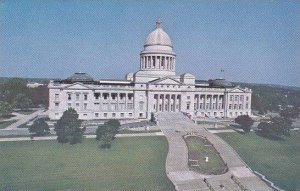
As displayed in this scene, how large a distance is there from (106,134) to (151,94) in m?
24.3

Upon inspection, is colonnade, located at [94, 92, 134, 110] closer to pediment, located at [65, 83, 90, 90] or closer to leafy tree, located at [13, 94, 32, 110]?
pediment, located at [65, 83, 90, 90]

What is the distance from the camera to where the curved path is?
104ft

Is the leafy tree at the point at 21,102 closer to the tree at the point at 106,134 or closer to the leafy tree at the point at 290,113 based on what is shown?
the tree at the point at 106,134

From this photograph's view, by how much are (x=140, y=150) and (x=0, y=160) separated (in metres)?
15.2

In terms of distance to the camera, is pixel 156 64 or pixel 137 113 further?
pixel 156 64

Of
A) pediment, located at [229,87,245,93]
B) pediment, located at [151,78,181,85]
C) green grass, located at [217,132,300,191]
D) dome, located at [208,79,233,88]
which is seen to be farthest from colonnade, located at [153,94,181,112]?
green grass, located at [217,132,300,191]

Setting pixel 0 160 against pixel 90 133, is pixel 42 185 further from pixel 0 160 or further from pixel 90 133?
pixel 90 133

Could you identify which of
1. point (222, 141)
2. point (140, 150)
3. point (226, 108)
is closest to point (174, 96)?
point (226, 108)

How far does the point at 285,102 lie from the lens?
8544 centimetres

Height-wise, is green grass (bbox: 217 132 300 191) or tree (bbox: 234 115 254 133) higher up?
tree (bbox: 234 115 254 133)

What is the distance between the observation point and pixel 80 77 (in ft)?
212

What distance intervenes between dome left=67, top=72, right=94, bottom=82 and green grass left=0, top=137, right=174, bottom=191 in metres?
24.1

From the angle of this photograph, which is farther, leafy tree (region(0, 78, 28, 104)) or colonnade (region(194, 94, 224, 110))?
leafy tree (region(0, 78, 28, 104))

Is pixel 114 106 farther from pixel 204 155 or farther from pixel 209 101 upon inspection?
pixel 204 155
